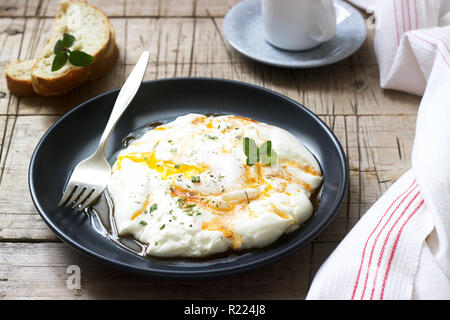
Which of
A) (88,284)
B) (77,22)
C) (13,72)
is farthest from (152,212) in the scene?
(77,22)

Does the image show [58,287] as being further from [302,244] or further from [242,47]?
[242,47]

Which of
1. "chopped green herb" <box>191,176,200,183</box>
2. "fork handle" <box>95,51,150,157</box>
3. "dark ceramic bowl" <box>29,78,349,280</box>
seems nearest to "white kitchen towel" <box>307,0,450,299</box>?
"dark ceramic bowl" <box>29,78,349,280</box>

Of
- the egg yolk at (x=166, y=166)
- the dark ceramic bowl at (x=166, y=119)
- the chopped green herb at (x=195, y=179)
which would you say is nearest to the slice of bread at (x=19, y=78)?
the dark ceramic bowl at (x=166, y=119)

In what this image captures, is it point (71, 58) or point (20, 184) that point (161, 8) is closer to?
point (71, 58)

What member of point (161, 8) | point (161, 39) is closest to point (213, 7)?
point (161, 8)

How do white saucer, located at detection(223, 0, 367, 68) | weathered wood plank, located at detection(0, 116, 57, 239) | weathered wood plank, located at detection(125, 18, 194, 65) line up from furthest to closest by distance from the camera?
weathered wood plank, located at detection(125, 18, 194, 65), white saucer, located at detection(223, 0, 367, 68), weathered wood plank, located at detection(0, 116, 57, 239)

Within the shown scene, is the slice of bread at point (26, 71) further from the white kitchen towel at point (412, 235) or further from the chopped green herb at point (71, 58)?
the white kitchen towel at point (412, 235)

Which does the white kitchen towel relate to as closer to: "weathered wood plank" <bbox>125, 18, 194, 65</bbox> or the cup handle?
the cup handle
